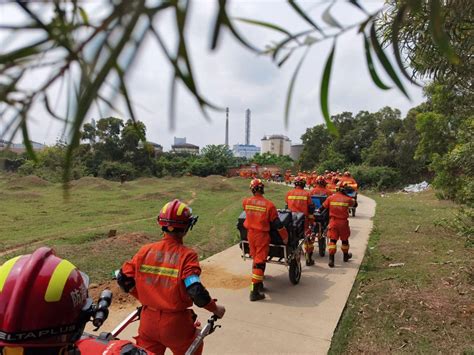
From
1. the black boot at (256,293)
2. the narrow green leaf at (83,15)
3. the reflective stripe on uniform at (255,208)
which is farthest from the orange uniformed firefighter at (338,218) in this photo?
the narrow green leaf at (83,15)

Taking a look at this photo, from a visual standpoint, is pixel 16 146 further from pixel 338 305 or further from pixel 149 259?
pixel 338 305

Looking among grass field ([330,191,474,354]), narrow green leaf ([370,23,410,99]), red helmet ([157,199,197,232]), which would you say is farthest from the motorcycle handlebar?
grass field ([330,191,474,354])

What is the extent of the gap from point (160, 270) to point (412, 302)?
3.81m

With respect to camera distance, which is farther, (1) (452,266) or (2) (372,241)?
(2) (372,241)

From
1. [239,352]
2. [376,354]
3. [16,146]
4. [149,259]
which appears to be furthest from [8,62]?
[376,354]

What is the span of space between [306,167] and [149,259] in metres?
38.4

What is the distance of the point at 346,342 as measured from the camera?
4.20 metres

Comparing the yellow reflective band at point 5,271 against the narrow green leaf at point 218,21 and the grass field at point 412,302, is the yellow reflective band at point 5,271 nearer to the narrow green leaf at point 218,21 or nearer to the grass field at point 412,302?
the narrow green leaf at point 218,21

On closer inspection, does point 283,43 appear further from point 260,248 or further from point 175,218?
point 260,248

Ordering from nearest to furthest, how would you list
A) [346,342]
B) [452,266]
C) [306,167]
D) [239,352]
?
[239,352] < [346,342] < [452,266] < [306,167]

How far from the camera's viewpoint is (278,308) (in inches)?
200

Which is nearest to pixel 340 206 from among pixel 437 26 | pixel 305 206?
pixel 305 206

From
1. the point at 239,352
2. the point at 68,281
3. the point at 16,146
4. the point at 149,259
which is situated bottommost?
the point at 239,352

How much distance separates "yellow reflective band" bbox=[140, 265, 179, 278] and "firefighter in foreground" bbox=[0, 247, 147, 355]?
3.92ft
